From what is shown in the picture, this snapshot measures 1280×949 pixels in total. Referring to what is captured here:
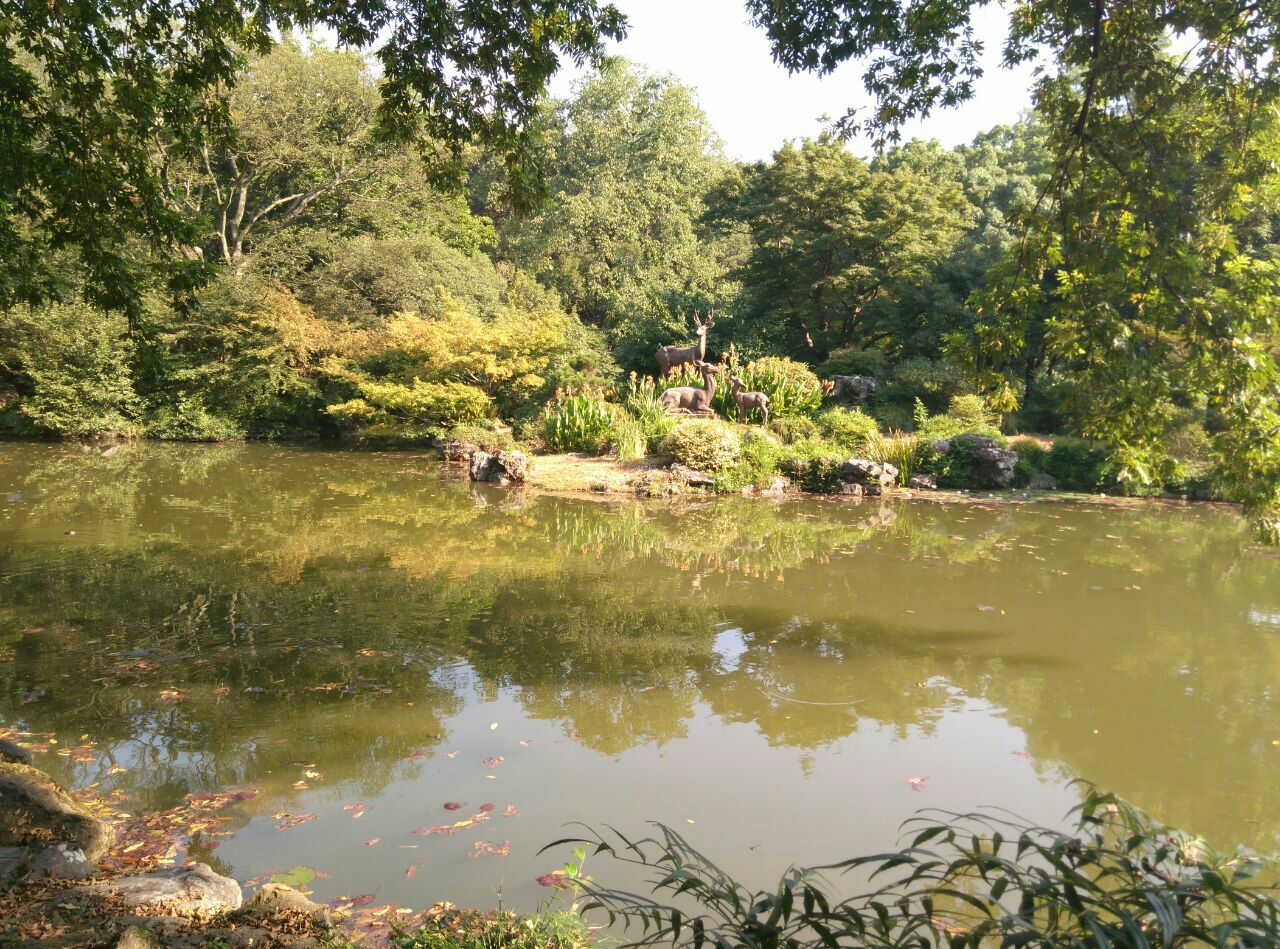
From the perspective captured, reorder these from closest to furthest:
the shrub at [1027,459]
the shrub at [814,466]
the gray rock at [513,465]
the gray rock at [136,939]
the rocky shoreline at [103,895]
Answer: the gray rock at [136,939], the rocky shoreline at [103,895], the shrub at [814,466], the gray rock at [513,465], the shrub at [1027,459]

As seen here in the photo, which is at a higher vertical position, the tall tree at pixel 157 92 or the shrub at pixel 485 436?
the tall tree at pixel 157 92

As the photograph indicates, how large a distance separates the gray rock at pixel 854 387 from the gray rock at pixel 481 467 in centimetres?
787

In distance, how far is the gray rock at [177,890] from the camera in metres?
2.51

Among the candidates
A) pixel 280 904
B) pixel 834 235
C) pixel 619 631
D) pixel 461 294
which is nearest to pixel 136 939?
pixel 280 904

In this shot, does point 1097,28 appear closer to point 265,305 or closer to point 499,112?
point 499,112

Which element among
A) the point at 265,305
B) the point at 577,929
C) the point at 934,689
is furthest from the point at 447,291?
the point at 577,929

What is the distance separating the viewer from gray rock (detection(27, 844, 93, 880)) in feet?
8.62

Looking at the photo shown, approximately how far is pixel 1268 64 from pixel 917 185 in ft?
52.2

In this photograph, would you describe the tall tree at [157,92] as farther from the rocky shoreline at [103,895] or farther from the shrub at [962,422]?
the shrub at [962,422]

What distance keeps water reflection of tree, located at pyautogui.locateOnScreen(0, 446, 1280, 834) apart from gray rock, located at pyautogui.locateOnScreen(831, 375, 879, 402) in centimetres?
702

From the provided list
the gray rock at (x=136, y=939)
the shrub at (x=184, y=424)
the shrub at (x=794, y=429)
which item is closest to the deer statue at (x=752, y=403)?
the shrub at (x=794, y=429)

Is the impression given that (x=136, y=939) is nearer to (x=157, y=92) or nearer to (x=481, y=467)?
(x=157, y=92)

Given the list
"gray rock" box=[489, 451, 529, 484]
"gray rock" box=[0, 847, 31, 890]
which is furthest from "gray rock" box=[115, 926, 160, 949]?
"gray rock" box=[489, 451, 529, 484]

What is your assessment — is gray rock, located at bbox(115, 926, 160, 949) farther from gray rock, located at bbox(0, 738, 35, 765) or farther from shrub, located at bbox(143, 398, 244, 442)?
shrub, located at bbox(143, 398, 244, 442)
